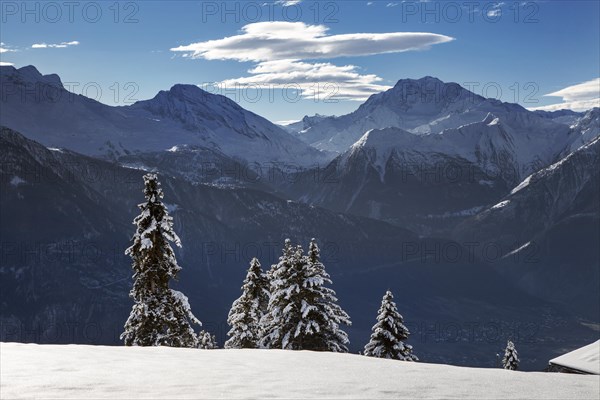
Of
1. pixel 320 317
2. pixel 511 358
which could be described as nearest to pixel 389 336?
pixel 320 317

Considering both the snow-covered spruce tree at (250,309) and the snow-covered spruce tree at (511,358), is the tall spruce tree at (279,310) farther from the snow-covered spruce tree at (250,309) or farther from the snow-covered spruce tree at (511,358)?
the snow-covered spruce tree at (511,358)

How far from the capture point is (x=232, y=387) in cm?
1408

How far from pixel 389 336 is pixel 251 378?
2635cm

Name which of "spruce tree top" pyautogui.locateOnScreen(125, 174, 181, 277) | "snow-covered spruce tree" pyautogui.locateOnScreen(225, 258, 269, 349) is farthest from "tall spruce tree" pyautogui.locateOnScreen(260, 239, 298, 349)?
"spruce tree top" pyautogui.locateOnScreen(125, 174, 181, 277)

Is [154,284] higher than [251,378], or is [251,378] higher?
[154,284]

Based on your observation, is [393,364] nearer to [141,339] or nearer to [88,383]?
[88,383]

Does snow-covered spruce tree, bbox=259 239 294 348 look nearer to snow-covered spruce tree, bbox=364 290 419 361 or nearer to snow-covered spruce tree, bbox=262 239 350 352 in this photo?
snow-covered spruce tree, bbox=262 239 350 352

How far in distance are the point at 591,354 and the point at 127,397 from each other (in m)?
29.6

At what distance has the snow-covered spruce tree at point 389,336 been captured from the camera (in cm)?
4031

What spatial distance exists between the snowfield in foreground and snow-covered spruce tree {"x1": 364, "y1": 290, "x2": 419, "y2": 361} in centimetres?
2142

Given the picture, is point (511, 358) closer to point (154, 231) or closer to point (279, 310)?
point (279, 310)

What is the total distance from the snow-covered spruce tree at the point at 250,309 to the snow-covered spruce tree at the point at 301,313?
519cm

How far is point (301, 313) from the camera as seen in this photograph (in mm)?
38219

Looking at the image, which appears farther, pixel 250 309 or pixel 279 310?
pixel 250 309
